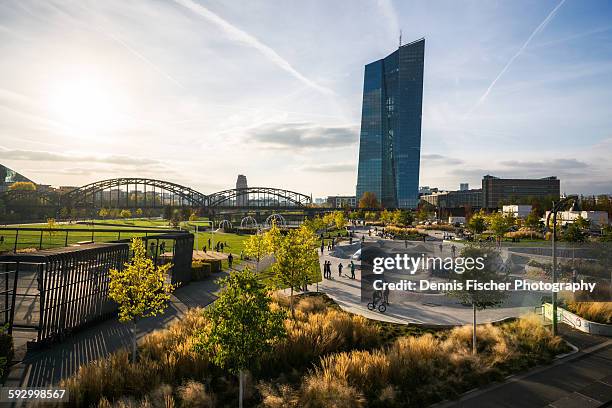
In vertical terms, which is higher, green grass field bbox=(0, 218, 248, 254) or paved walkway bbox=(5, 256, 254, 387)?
green grass field bbox=(0, 218, 248, 254)

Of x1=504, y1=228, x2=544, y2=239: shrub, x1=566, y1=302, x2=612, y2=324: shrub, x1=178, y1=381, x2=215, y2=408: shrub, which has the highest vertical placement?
x1=504, y1=228, x2=544, y2=239: shrub

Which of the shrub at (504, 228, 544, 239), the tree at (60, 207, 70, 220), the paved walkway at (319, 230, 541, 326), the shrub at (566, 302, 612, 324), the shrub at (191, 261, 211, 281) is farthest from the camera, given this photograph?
the tree at (60, 207, 70, 220)

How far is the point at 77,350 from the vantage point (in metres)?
15.2

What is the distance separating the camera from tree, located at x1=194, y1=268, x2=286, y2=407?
9.77 metres

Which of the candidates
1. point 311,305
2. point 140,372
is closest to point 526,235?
point 311,305

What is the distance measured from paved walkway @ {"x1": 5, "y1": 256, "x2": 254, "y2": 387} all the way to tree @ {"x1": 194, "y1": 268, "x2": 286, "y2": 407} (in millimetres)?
7008

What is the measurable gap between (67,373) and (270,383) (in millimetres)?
7716

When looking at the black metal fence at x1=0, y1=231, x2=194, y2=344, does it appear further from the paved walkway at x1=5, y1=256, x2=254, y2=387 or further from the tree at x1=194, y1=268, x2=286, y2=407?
the tree at x1=194, y1=268, x2=286, y2=407

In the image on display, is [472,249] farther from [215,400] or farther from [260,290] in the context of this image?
[215,400]

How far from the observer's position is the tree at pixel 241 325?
9773mm

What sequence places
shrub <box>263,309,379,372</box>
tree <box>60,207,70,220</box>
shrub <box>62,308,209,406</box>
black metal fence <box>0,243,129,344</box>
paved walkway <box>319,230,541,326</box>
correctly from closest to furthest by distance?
shrub <box>62,308,209,406</box> → shrub <box>263,309,379,372</box> → black metal fence <box>0,243,129,344</box> → paved walkway <box>319,230,541,326</box> → tree <box>60,207,70,220</box>

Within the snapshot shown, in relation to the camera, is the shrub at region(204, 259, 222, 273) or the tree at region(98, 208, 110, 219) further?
the tree at region(98, 208, 110, 219)

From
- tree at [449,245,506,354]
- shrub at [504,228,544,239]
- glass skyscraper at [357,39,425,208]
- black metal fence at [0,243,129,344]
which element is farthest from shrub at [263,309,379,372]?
glass skyscraper at [357,39,425,208]

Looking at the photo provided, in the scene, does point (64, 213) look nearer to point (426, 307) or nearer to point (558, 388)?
point (426, 307)
